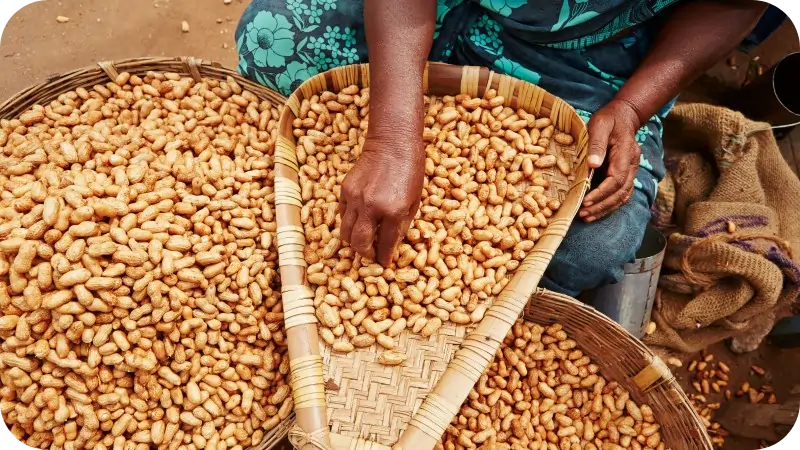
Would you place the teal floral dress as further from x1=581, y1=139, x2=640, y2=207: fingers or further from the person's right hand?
the person's right hand

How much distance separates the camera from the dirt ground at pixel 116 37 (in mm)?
2096

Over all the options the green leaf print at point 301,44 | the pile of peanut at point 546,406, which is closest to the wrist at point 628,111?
the pile of peanut at point 546,406

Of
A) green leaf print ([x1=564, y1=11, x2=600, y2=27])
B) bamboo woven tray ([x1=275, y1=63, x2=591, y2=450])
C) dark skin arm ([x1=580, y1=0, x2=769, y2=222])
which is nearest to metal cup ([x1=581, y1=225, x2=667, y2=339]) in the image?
dark skin arm ([x1=580, y1=0, x2=769, y2=222])

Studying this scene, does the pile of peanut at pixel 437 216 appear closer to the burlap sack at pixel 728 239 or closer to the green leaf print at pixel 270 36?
the green leaf print at pixel 270 36

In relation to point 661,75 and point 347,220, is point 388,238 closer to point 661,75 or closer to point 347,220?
point 347,220

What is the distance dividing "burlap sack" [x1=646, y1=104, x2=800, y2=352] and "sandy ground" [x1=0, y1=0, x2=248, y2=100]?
174cm

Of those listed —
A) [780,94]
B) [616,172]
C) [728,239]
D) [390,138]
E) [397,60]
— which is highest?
[397,60]

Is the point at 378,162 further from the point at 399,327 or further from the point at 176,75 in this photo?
the point at 176,75

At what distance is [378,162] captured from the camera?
1089mm

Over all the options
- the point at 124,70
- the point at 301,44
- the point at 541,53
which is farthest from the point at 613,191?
the point at 124,70

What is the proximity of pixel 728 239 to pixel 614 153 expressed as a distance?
2.04 ft

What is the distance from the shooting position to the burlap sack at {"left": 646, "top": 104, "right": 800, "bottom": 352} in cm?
159

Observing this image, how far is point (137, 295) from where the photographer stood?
1.16 metres

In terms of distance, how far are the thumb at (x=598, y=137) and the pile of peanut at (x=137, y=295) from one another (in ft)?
2.53
